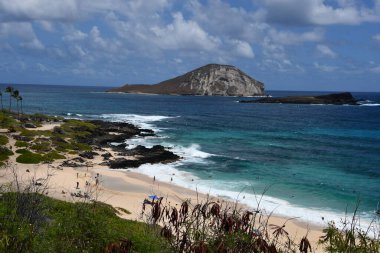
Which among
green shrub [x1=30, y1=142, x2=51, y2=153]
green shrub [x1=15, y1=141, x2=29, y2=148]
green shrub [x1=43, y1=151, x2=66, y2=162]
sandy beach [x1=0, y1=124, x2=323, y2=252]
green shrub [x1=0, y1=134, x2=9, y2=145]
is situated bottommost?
sandy beach [x1=0, y1=124, x2=323, y2=252]

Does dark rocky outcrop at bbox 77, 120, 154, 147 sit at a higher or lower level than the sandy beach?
higher

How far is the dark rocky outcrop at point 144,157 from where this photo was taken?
4144cm

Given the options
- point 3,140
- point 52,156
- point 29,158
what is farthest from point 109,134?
point 29,158

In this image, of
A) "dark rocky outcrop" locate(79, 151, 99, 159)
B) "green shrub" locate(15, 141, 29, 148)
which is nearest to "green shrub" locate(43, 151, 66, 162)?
"dark rocky outcrop" locate(79, 151, 99, 159)

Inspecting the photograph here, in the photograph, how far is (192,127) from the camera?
77000 millimetres

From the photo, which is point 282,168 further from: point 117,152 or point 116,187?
point 117,152

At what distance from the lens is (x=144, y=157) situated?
44875mm

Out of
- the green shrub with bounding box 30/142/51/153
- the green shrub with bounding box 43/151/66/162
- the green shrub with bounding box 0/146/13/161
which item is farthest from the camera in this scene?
the green shrub with bounding box 30/142/51/153

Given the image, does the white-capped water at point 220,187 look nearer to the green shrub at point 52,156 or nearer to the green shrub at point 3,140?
the green shrub at point 52,156

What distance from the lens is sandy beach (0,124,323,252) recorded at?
25328 mm

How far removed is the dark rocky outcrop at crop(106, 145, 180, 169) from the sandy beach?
1652 mm

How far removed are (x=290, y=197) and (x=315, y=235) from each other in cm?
792

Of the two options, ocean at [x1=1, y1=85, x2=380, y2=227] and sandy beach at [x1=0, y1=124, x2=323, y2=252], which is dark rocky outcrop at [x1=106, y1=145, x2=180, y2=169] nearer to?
ocean at [x1=1, y1=85, x2=380, y2=227]

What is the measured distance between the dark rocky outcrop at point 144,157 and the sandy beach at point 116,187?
1.65m
